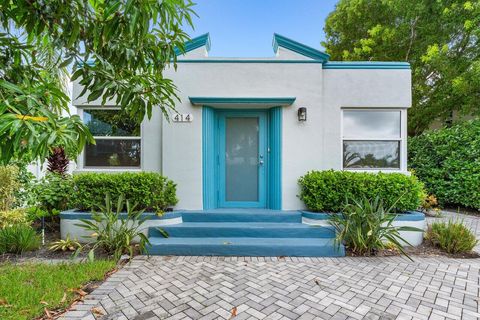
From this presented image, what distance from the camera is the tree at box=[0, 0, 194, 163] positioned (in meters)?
1.65

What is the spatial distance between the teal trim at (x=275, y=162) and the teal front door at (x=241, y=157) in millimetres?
188

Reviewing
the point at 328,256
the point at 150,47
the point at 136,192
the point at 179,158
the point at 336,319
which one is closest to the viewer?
the point at 336,319

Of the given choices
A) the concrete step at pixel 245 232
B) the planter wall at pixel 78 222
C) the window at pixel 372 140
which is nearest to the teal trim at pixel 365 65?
the window at pixel 372 140

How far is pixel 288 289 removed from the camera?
10.3ft

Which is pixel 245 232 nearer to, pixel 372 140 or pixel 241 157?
pixel 241 157

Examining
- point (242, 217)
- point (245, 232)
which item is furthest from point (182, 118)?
point (245, 232)

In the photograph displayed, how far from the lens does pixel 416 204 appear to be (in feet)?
16.3

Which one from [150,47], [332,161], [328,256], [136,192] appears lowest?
[328,256]

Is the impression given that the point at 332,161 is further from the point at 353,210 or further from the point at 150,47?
the point at 150,47

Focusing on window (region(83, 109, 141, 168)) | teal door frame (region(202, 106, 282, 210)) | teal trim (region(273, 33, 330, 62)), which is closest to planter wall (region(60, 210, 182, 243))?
teal door frame (region(202, 106, 282, 210))

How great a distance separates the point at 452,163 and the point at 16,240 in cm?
1136

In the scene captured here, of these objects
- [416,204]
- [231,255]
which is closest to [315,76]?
[416,204]

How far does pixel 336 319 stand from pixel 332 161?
375 centimetres

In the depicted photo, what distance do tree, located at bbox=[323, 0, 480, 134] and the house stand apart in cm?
557
